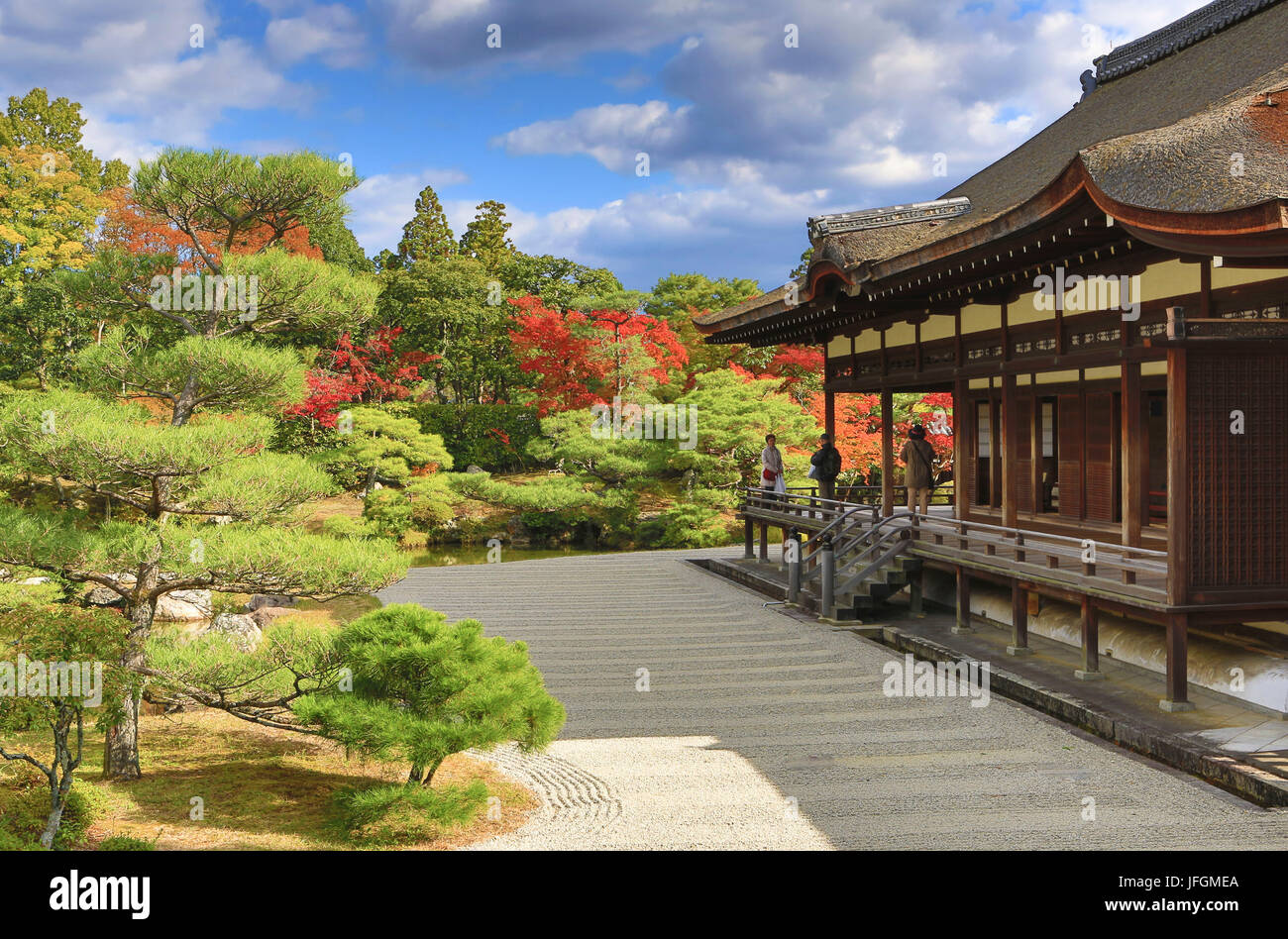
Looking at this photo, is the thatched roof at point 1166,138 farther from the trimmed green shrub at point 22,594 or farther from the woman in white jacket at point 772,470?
the trimmed green shrub at point 22,594

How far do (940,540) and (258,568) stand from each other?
8.97 metres

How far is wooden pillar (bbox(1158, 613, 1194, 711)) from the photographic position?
770cm

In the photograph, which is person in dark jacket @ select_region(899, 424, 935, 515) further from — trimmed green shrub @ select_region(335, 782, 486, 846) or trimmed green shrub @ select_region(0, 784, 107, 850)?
trimmed green shrub @ select_region(0, 784, 107, 850)

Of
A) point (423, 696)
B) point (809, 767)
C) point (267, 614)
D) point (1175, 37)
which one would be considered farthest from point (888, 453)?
point (423, 696)

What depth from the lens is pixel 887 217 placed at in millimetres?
13797

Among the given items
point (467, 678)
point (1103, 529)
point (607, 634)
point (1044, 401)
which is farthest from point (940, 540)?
point (467, 678)

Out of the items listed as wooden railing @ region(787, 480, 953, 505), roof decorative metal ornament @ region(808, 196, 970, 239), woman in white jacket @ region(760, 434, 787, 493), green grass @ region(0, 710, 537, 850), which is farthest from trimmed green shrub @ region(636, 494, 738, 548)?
green grass @ region(0, 710, 537, 850)

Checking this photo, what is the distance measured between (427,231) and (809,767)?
40.3 m

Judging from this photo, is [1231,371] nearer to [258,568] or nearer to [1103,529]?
[1103,529]

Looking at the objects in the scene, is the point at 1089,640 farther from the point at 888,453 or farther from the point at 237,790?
the point at 237,790

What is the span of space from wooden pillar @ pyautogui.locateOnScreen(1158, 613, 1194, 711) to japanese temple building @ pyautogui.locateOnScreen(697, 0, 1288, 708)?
2 centimetres

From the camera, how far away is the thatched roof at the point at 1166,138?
22.6ft

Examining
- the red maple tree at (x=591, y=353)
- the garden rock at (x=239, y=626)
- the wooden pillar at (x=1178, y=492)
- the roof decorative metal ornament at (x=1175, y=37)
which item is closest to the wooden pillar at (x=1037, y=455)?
the roof decorative metal ornament at (x=1175, y=37)

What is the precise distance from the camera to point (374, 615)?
6.42 meters
